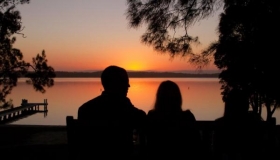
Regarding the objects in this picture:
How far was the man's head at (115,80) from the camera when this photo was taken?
3.18m

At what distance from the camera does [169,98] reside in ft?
10.5

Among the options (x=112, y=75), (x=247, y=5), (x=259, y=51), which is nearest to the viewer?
(x=112, y=75)

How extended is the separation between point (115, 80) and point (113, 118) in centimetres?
33

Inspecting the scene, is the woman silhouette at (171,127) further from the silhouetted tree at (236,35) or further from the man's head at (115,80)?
the silhouetted tree at (236,35)

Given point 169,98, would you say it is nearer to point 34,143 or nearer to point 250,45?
point 250,45

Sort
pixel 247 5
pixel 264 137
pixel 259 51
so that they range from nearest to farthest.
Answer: pixel 264 137
pixel 247 5
pixel 259 51

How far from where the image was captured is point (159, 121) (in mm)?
3189

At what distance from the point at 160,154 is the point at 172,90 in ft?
1.88

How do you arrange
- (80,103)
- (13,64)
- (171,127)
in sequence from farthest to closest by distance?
(80,103) < (13,64) < (171,127)

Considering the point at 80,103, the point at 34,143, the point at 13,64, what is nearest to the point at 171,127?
the point at 34,143

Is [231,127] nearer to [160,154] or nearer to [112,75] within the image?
[160,154]

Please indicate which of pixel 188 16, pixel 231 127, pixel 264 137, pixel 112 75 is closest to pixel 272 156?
pixel 264 137

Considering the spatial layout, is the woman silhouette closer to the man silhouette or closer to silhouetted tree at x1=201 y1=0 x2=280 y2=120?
the man silhouette

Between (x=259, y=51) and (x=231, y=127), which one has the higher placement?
(x=259, y=51)
